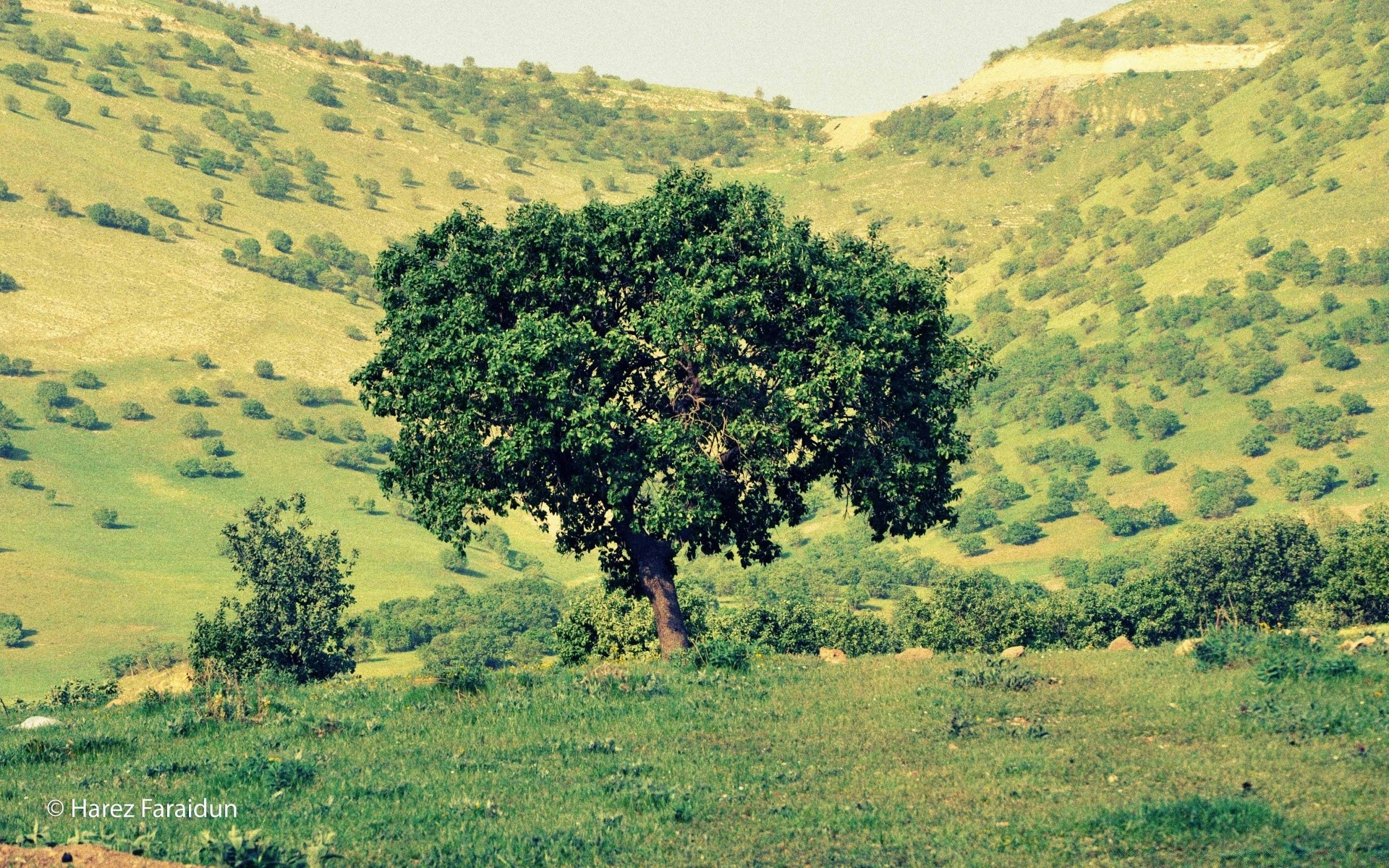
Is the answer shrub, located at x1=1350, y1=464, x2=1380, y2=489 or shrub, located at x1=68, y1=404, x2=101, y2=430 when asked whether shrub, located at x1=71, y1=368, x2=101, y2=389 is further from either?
shrub, located at x1=1350, y1=464, x2=1380, y2=489

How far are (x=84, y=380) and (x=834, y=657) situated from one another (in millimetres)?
192572

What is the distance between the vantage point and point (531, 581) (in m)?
189

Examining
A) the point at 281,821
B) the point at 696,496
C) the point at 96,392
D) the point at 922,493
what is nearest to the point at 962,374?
the point at 922,493

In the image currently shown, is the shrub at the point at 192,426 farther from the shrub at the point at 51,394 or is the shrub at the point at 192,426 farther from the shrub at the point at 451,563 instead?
the shrub at the point at 451,563

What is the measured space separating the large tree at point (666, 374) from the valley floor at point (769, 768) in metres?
6.60

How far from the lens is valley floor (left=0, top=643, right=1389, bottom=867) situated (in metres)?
15.8

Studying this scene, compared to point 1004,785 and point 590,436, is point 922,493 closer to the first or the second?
point 590,436

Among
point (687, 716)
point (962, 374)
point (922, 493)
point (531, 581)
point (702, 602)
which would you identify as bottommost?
point (531, 581)

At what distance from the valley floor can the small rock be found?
2.69 m

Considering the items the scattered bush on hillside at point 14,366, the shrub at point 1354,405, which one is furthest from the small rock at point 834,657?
the scattered bush on hillside at point 14,366

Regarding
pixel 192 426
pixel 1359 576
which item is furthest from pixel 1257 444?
pixel 192 426

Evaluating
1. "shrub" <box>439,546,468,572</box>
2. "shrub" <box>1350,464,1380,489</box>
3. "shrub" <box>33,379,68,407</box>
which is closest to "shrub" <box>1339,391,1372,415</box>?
"shrub" <box>1350,464,1380,489</box>

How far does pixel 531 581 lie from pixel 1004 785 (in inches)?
6831

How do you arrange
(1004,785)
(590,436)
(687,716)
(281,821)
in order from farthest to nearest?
(590,436), (687,716), (1004,785), (281,821)
